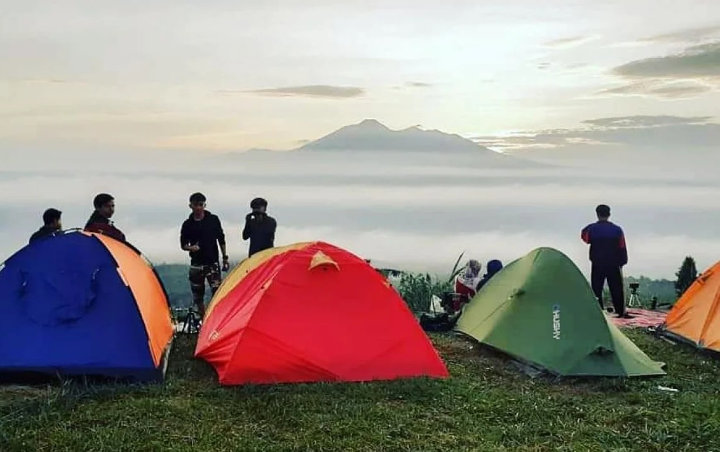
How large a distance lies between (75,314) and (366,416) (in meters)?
3.33

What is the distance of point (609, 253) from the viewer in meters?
14.9

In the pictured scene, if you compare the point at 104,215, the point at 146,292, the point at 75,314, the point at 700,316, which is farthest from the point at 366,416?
the point at 700,316

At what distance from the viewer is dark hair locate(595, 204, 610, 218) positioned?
48.7 ft

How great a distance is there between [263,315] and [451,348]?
10.4 ft

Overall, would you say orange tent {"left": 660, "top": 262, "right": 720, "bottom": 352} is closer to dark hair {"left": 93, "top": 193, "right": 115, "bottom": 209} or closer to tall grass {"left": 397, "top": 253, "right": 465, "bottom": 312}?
tall grass {"left": 397, "top": 253, "right": 465, "bottom": 312}

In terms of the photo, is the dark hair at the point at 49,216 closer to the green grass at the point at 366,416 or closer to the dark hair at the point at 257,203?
the green grass at the point at 366,416

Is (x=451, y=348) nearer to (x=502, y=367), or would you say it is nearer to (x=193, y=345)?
(x=502, y=367)

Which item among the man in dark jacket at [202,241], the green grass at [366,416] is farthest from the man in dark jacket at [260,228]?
the green grass at [366,416]

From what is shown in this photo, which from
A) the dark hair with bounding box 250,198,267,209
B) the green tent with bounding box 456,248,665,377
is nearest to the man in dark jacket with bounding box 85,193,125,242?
the dark hair with bounding box 250,198,267,209

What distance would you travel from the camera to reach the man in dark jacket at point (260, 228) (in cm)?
1277

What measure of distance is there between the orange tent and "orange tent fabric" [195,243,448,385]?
400 centimetres

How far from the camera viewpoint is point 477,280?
1384 centimetres

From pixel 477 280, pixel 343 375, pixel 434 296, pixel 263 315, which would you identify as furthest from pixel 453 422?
pixel 434 296

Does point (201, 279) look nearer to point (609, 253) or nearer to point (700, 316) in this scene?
point (700, 316)
